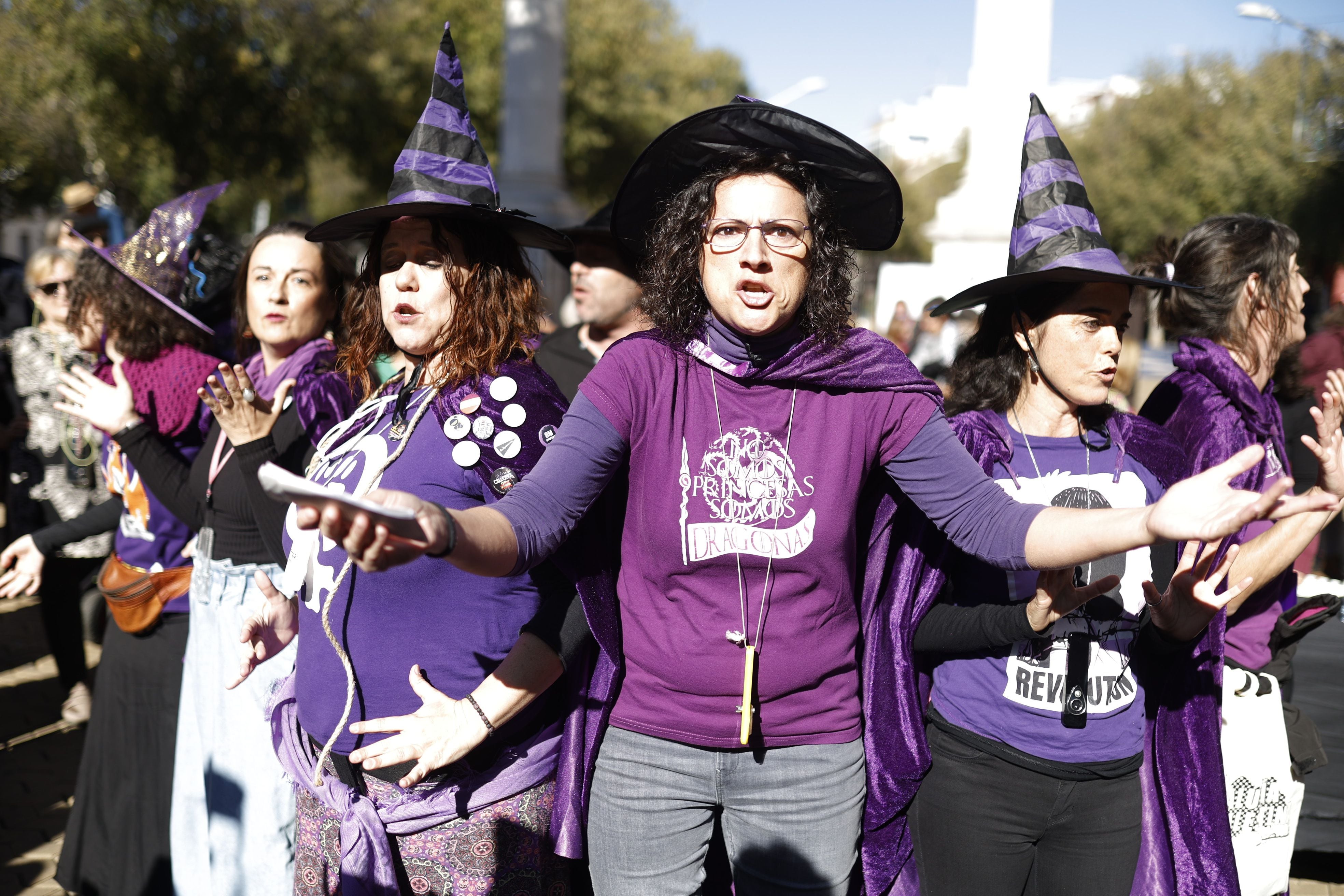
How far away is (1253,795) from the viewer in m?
2.87

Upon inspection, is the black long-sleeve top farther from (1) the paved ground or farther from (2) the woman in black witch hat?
(1) the paved ground

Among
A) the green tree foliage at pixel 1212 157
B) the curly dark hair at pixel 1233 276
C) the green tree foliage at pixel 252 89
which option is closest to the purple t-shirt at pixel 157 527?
the curly dark hair at pixel 1233 276

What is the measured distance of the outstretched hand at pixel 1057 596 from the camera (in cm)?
205

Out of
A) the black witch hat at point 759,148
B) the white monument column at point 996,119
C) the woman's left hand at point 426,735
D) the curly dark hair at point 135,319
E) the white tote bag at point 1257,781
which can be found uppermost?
the white monument column at point 996,119

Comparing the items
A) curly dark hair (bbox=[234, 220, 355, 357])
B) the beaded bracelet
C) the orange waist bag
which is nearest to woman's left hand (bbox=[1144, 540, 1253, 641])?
the beaded bracelet

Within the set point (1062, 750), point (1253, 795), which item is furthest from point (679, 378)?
point (1253, 795)

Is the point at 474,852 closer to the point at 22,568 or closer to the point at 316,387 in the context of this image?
the point at 316,387

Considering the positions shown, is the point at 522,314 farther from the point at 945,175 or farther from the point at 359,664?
→ the point at 945,175

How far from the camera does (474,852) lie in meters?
2.08

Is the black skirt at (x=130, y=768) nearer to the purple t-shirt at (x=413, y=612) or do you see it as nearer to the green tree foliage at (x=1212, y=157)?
the purple t-shirt at (x=413, y=612)

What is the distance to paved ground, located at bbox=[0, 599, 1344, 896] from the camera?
3.97 metres

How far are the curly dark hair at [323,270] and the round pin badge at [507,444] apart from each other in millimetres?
1225

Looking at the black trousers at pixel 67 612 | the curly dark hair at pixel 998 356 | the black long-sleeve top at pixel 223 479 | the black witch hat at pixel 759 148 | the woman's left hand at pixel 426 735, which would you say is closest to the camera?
the woman's left hand at pixel 426 735

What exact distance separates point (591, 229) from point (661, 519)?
3134mm
